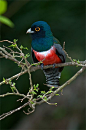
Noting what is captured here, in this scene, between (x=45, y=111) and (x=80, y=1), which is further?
(x=45, y=111)

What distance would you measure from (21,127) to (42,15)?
3048mm

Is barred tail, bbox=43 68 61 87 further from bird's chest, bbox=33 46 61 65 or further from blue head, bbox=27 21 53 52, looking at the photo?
blue head, bbox=27 21 53 52

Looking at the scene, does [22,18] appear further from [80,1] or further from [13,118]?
[13,118]

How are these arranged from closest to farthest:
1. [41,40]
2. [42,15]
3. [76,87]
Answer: [41,40] → [42,15] → [76,87]

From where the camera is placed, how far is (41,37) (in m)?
3.02

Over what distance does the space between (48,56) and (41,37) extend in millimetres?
245

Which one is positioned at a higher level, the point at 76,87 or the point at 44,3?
the point at 44,3

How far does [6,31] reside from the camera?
5.50 m

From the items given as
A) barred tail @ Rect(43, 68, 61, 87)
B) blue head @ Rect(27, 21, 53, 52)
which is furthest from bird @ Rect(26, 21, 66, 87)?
barred tail @ Rect(43, 68, 61, 87)

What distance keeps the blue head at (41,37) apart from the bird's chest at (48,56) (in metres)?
0.05

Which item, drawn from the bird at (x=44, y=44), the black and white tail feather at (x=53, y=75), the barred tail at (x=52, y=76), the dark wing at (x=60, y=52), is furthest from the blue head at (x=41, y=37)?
the barred tail at (x=52, y=76)

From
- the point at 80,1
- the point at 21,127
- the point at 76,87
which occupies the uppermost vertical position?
the point at 80,1

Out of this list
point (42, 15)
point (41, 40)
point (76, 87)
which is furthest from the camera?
point (76, 87)

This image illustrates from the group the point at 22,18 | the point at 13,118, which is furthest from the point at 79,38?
the point at 13,118
